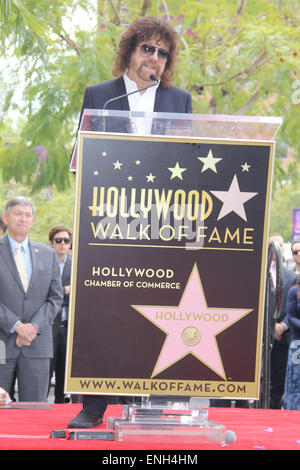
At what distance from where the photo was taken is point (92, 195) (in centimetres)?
336

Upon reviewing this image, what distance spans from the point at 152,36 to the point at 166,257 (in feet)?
4.00

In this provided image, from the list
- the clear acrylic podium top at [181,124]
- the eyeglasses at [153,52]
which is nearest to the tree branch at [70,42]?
the eyeglasses at [153,52]

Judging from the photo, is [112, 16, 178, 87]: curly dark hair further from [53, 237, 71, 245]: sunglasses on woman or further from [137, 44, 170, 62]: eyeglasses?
[53, 237, 71, 245]: sunglasses on woman

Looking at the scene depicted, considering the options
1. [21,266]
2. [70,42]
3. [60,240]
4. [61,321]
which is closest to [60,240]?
[60,240]

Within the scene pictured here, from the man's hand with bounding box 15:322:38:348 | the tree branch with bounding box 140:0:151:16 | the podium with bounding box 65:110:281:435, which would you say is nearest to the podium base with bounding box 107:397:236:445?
the podium with bounding box 65:110:281:435

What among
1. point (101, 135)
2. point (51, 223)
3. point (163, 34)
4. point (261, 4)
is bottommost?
point (51, 223)

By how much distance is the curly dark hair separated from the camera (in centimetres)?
391

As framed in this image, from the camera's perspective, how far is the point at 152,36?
12.8 feet

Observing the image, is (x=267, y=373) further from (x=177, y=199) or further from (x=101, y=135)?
(x=101, y=135)

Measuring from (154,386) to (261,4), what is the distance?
895 centimetres

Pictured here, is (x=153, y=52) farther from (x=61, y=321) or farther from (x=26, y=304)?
(x=61, y=321)

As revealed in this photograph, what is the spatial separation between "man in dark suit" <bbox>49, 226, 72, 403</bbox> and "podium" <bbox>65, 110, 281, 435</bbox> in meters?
5.13

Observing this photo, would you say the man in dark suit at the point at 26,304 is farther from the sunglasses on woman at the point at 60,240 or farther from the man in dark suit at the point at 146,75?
the man in dark suit at the point at 146,75
